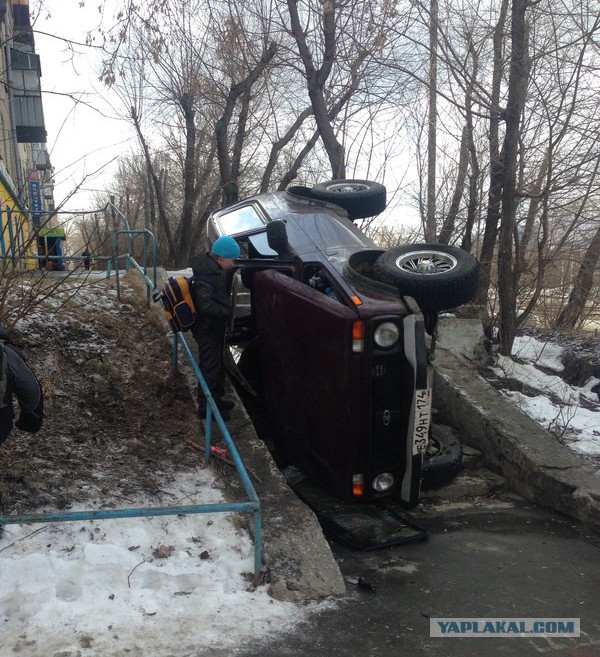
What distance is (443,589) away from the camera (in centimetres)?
374

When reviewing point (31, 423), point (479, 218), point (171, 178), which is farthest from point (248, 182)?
point (31, 423)

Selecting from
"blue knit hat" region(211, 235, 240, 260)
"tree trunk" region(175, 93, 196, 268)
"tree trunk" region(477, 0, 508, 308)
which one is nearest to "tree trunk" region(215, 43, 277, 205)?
"tree trunk" region(175, 93, 196, 268)

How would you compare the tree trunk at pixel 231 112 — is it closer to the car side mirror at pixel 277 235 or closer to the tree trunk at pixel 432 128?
the tree trunk at pixel 432 128

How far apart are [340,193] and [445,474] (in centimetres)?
320

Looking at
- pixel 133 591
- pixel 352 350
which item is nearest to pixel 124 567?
pixel 133 591

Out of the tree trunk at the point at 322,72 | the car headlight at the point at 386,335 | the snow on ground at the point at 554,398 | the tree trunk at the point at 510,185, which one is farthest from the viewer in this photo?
the tree trunk at the point at 322,72

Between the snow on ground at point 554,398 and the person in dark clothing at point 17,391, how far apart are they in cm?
486

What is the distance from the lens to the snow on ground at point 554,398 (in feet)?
20.4

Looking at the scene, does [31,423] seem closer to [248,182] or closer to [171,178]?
[248,182]

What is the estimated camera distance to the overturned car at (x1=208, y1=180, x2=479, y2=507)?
4.09m

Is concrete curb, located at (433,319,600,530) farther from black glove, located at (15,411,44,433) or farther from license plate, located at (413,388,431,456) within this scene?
black glove, located at (15,411,44,433)

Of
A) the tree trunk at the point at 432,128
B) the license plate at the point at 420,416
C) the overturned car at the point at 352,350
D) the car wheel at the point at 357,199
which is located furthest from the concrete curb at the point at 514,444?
the tree trunk at the point at 432,128

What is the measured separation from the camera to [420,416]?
13.7 feet

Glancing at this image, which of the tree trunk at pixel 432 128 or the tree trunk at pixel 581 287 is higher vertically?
the tree trunk at pixel 432 128
